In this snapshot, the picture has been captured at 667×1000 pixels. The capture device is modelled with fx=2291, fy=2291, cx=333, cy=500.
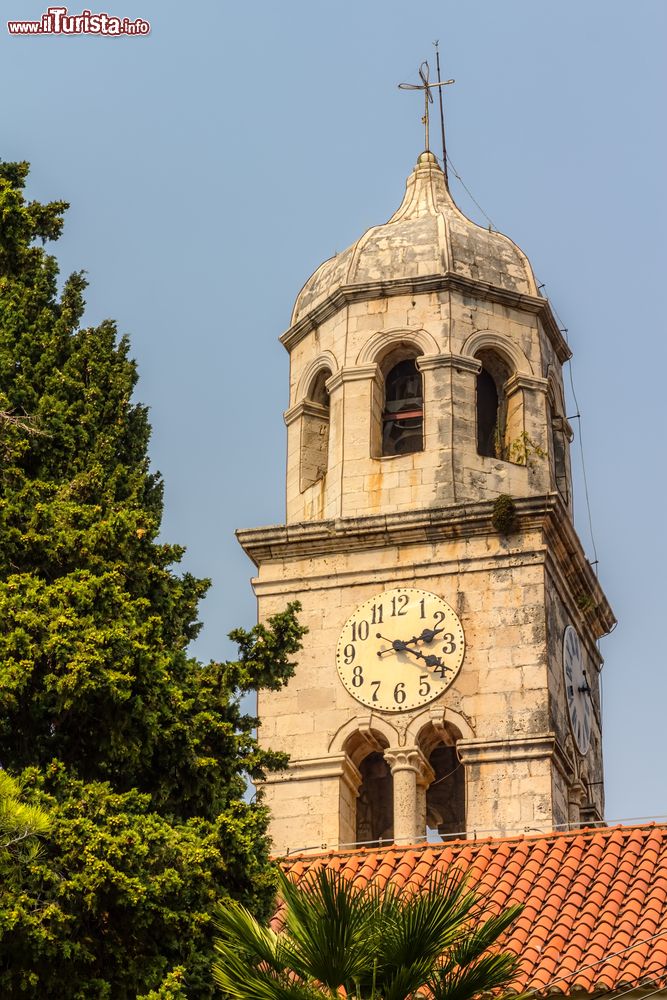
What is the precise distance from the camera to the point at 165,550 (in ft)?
55.8

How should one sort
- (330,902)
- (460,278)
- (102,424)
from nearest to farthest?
1. (330,902)
2. (102,424)
3. (460,278)

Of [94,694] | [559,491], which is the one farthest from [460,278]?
[94,694]

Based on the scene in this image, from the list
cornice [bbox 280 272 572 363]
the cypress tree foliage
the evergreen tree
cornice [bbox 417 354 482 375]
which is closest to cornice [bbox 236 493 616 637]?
cornice [bbox 417 354 482 375]

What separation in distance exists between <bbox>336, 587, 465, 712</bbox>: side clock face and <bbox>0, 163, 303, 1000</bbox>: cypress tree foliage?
8.46 meters

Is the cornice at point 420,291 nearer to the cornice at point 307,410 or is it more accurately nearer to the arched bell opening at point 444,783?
the cornice at point 307,410

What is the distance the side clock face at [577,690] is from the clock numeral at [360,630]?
92.7 inches

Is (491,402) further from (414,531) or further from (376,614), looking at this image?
(376,614)

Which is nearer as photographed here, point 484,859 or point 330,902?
point 330,902

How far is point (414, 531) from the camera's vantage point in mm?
26328

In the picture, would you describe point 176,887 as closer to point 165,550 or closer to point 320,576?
point 165,550

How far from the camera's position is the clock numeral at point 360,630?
1022 inches

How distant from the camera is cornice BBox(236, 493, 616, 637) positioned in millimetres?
26078

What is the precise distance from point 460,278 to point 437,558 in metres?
3.83

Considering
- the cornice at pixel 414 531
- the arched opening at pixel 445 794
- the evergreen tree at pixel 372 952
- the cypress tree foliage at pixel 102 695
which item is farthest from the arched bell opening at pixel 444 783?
the evergreen tree at pixel 372 952
